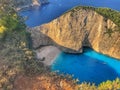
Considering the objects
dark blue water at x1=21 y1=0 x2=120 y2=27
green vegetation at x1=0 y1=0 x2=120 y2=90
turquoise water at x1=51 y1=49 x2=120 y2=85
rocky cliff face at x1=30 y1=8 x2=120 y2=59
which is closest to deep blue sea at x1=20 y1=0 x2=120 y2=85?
turquoise water at x1=51 y1=49 x2=120 y2=85

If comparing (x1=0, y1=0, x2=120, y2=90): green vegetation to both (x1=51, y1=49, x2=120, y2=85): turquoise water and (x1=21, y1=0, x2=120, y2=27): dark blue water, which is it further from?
(x1=21, y1=0, x2=120, y2=27): dark blue water

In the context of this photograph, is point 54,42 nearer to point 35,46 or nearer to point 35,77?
point 35,46

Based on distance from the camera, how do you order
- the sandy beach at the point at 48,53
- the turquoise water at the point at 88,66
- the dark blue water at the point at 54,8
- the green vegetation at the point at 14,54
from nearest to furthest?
the green vegetation at the point at 14,54, the turquoise water at the point at 88,66, the sandy beach at the point at 48,53, the dark blue water at the point at 54,8

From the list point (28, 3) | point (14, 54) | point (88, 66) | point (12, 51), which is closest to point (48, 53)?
point (88, 66)

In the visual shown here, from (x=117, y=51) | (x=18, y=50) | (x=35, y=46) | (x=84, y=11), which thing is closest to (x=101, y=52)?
(x=117, y=51)

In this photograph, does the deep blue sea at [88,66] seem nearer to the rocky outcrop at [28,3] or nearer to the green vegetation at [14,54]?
the green vegetation at [14,54]

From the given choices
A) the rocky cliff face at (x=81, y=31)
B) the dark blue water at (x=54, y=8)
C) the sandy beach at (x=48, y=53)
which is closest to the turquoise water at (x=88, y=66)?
the sandy beach at (x=48, y=53)
